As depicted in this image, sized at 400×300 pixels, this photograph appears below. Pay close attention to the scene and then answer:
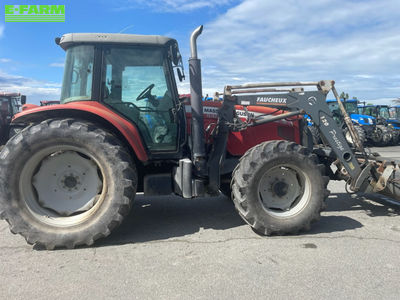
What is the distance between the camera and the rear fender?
144 inches

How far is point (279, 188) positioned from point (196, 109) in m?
1.48

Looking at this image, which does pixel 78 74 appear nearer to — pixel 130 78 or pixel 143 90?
pixel 130 78

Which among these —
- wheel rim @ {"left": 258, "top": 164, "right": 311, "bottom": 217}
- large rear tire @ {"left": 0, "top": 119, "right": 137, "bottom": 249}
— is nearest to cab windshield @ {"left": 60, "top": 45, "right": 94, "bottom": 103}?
large rear tire @ {"left": 0, "top": 119, "right": 137, "bottom": 249}

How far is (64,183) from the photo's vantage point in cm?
385

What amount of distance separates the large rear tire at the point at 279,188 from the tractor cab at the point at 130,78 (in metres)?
1.10

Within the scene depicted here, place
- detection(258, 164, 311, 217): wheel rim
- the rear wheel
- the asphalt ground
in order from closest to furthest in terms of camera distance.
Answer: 1. the asphalt ground
2. detection(258, 164, 311, 217): wheel rim
3. the rear wheel

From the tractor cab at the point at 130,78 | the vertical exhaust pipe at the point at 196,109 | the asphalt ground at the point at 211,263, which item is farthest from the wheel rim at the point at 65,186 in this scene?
the vertical exhaust pipe at the point at 196,109

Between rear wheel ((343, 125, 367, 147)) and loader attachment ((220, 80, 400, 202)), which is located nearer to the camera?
loader attachment ((220, 80, 400, 202))

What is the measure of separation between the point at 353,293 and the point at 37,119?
3866mm

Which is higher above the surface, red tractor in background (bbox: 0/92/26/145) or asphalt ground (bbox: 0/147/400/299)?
red tractor in background (bbox: 0/92/26/145)

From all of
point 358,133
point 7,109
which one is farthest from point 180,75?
point 7,109

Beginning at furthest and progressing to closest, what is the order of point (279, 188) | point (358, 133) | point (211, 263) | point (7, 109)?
point (7, 109), point (358, 133), point (279, 188), point (211, 263)

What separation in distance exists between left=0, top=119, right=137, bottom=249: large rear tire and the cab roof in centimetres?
101

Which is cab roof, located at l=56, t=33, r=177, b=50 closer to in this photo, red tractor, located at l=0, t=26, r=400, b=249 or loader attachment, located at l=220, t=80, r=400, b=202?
red tractor, located at l=0, t=26, r=400, b=249
